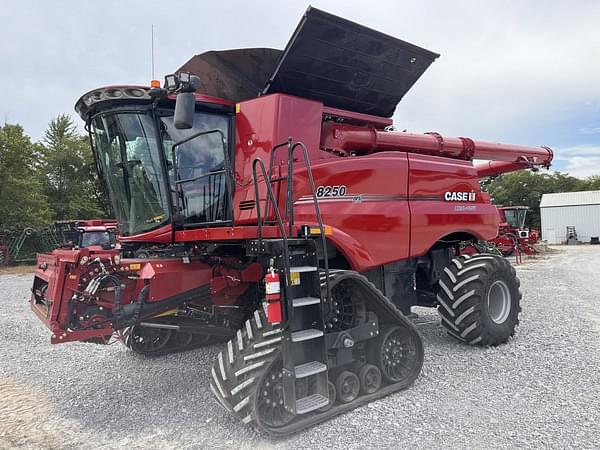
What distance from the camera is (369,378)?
3.99 meters

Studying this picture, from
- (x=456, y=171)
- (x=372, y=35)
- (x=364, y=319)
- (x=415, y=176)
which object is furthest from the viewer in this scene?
(x=456, y=171)

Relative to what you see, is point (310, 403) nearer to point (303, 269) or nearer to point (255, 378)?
point (255, 378)

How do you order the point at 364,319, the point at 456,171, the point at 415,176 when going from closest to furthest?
the point at 364,319
the point at 415,176
the point at 456,171

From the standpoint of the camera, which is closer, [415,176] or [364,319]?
[364,319]

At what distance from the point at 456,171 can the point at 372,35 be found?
2.05 m

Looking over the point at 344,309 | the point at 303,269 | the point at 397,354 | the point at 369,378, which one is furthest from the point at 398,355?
the point at 303,269

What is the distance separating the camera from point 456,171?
5.85m

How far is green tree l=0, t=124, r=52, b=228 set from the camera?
73.3ft

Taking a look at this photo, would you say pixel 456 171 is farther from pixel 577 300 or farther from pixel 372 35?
pixel 577 300

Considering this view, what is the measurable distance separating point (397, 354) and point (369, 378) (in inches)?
19.2

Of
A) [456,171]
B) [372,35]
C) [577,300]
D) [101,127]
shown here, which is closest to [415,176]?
[456,171]

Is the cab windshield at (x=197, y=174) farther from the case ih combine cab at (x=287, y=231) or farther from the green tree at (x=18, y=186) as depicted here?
the green tree at (x=18, y=186)

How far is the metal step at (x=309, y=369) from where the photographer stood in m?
3.40

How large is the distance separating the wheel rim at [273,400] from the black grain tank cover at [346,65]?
2889 mm
